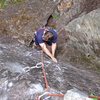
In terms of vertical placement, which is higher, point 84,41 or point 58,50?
point 84,41

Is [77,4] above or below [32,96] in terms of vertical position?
above

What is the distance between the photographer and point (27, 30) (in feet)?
38.3

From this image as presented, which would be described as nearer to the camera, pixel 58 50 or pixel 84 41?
pixel 84 41

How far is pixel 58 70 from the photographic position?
8484mm

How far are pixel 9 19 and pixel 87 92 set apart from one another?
229 inches

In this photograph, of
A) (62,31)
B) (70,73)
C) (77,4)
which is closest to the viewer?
(70,73)

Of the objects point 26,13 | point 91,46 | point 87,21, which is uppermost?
point 26,13

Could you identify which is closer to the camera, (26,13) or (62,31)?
(62,31)

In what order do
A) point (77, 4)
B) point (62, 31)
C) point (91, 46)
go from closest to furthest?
point (91, 46) → point (62, 31) → point (77, 4)

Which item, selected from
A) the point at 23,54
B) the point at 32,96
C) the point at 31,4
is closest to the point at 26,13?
the point at 31,4

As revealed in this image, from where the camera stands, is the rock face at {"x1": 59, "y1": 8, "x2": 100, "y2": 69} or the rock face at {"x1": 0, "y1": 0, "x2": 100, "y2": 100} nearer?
the rock face at {"x1": 0, "y1": 0, "x2": 100, "y2": 100}

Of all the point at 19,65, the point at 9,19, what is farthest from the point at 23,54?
the point at 9,19

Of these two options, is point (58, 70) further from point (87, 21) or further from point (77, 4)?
point (77, 4)

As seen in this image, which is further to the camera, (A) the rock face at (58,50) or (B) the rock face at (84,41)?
(B) the rock face at (84,41)
